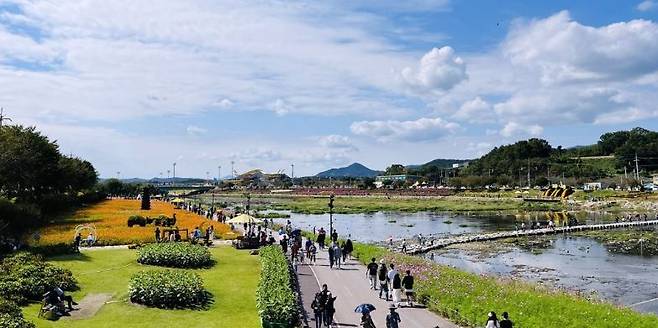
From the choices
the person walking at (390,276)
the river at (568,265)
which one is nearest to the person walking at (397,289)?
the person walking at (390,276)

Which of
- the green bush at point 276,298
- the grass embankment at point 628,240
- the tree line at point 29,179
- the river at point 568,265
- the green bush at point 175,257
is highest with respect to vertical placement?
the tree line at point 29,179

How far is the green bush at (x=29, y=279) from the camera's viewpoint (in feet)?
79.2

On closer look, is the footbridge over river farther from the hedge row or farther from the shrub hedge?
the shrub hedge

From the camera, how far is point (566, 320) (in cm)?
2050

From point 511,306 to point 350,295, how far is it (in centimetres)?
808

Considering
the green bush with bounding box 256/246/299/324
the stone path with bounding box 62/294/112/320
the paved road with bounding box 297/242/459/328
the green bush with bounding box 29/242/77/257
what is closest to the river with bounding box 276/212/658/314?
the paved road with bounding box 297/242/459/328

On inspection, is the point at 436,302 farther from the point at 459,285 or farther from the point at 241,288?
the point at 241,288

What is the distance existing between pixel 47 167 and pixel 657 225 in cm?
7989

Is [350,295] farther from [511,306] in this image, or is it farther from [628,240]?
[628,240]

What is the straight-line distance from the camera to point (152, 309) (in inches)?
961

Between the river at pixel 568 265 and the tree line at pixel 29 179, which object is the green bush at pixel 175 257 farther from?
the river at pixel 568 265

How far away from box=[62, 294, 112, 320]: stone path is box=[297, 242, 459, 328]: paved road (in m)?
8.65

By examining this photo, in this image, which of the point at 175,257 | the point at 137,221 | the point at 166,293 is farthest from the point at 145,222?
the point at 166,293

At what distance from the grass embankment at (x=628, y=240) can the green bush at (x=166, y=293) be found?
43.5m
